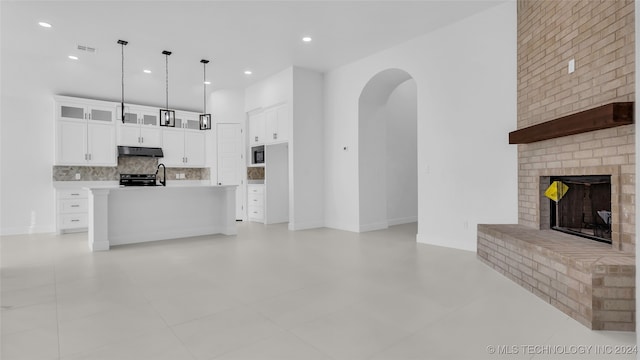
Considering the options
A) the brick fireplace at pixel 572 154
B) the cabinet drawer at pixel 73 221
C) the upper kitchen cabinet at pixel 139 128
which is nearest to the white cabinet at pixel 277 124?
the upper kitchen cabinet at pixel 139 128

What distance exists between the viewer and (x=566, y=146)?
320cm

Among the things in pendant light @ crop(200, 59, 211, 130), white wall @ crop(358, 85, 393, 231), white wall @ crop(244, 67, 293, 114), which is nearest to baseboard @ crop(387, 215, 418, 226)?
white wall @ crop(358, 85, 393, 231)

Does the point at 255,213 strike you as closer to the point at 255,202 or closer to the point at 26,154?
the point at 255,202

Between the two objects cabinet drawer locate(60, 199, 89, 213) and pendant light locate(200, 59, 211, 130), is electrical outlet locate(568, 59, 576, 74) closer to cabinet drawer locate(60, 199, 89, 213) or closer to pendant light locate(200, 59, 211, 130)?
pendant light locate(200, 59, 211, 130)

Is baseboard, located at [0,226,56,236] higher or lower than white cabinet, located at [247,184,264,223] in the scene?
lower

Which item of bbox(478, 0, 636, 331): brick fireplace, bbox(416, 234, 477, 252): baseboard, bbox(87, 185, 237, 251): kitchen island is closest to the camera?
bbox(478, 0, 636, 331): brick fireplace

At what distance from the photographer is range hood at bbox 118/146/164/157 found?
24.5ft

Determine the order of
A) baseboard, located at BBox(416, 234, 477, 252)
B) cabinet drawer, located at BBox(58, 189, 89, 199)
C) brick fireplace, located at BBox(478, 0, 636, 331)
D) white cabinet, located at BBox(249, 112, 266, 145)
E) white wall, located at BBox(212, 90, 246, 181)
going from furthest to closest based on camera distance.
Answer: white wall, located at BBox(212, 90, 246, 181) → white cabinet, located at BBox(249, 112, 266, 145) → cabinet drawer, located at BBox(58, 189, 89, 199) → baseboard, located at BBox(416, 234, 477, 252) → brick fireplace, located at BBox(478, 0, 636, 331)

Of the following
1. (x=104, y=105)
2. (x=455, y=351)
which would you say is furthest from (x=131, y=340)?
(x=104, y=105)

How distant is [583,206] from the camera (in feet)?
10.6

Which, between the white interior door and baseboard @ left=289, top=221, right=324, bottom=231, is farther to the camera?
the white interior door

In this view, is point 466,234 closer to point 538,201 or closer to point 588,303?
point 538,201

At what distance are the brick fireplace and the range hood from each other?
694cm

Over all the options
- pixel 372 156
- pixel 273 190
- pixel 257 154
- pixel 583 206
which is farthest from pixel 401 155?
pixel 583 206
